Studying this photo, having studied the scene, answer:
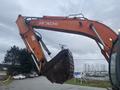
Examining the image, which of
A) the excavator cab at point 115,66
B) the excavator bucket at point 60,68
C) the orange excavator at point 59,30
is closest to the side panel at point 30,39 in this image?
the orange excavator at point 59,30

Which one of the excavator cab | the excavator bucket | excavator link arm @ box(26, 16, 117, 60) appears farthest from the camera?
excavator link arm @ box(26, 16, 117, 60)

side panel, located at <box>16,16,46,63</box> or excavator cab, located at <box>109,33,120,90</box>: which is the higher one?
side panel, located at <box>16,16,46,63</box>

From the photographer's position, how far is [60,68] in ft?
46.7

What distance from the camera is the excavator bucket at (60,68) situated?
45.8ft


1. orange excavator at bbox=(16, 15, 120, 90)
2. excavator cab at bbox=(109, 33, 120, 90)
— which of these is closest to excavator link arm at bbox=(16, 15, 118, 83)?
orange excavator at bbox=(16, 15, 120, 90)

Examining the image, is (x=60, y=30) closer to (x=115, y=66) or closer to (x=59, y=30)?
(x=59, y=30)

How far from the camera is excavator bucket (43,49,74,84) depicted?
13961 millimetres

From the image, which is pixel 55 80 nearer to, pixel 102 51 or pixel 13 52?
pixel 102 51

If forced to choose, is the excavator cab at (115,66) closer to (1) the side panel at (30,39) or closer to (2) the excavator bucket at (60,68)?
(2) the excavator bucket at (60,68)

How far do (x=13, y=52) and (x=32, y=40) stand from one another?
105m

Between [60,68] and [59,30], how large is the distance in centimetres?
252

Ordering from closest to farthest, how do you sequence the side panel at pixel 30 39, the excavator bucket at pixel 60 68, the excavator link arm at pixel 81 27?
1. the excavator bucket at pixel 60 68
2. the excavator link arm at pixel 81 27
3. the side panel at pixel 30 39

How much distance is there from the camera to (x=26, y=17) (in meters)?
17.0

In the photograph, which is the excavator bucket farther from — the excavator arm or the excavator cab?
the excavator cab
